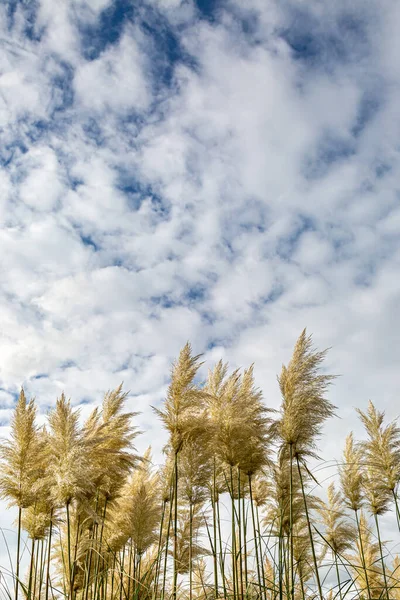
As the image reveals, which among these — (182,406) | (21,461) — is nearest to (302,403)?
(182,406)

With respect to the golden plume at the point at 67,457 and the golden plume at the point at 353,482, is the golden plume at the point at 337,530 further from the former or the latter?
the golden plume at the point at 67,457

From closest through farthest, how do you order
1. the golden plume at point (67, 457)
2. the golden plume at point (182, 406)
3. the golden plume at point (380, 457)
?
1. the golden plume at point (67, 457)
2. the golden plume at point (182, 406)
3. the golden plume at point (380, 457)

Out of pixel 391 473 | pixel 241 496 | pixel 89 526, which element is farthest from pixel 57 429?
pixel 391 473

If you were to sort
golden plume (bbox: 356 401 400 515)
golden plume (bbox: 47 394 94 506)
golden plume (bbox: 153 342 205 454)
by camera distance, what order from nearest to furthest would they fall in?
golden plume (bbox: 47 394 94 506)
golden plume (bbox: 153 342 205 454)
golden plume (bbox: 356 401 400 515)

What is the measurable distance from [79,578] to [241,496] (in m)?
2.38

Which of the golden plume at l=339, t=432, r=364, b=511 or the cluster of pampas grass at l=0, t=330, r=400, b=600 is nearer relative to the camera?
the cluster of pampas grass at l=0, t=330, r=400, b=600

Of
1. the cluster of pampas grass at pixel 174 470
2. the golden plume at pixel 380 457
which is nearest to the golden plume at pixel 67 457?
the cluster of pampas grass at pixel 174 470

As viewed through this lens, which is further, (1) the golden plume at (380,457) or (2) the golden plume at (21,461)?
(1) the golden plume at (380,457)

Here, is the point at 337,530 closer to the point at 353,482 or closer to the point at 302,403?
the point at 353,482

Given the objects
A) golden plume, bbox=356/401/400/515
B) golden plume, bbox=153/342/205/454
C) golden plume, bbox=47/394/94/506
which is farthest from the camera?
golden plume, bbox=356/401/400/515

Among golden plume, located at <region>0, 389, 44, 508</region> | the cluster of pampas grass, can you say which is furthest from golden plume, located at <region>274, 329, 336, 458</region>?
golden plume, located at <region>0, 389, 44, 508</region>

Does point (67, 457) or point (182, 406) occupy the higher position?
point (182, 406)

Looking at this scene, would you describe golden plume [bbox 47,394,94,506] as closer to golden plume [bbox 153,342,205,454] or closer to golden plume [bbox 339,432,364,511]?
golden plume [bbox 153,342,205,454]

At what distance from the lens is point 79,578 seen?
6324 mm
